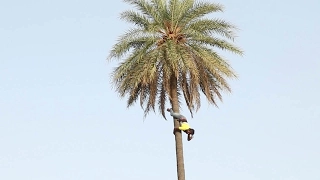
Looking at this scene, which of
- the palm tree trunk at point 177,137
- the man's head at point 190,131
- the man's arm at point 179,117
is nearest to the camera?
the palm tree trunk at point 177,137

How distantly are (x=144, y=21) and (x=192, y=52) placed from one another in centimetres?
335

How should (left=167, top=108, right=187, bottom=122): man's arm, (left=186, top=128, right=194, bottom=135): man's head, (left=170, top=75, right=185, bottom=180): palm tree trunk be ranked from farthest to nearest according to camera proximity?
(left=186, top=128, right=194, bottom=135): man's head < (left=167, top=108, right=187, bottom=122): man's arm < (left=170, top=75, right=185, bottom=180): palm tree trunk

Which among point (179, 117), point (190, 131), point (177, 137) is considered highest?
point (179, 117)

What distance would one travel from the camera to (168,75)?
38.2m

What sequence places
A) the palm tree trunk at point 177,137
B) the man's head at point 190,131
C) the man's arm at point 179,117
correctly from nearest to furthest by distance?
1. the palm tree trunk at point 177,137
2. the man's arm at point 179,117
3. the man's head at point 190,131

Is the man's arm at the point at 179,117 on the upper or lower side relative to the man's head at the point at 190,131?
upper

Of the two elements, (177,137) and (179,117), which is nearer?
(179,117)

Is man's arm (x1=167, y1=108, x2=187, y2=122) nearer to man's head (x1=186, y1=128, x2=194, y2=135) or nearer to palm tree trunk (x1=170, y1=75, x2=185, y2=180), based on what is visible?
palm tree trunk (x1=170, y1=75, x2=185, y2=180)

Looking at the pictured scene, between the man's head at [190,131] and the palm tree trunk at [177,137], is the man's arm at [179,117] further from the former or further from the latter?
the man's head at [190,131]

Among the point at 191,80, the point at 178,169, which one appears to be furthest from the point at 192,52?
the point at 178,169

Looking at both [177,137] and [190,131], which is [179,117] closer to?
[190,131]

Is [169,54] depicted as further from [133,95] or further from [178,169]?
[178,169]

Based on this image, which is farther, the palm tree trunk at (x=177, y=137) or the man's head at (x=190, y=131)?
the man's head at (x=190, y=131)

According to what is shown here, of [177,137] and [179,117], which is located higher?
[179,117]
